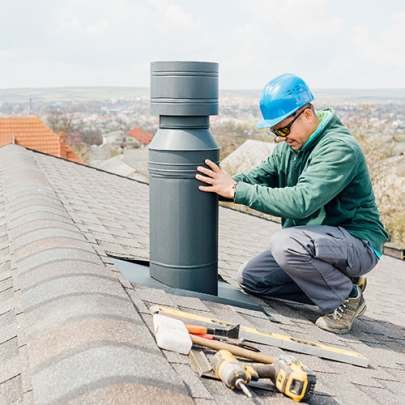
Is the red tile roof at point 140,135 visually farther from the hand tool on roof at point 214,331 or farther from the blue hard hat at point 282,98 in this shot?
the hand tool on roof at point 214,331

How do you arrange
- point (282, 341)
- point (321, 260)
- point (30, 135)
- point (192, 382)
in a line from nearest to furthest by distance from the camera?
point (192, 382)
point (282, 341)
point (321, 260)
point (30, 135)

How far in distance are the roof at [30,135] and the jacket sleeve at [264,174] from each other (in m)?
15.4

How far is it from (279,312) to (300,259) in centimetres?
33

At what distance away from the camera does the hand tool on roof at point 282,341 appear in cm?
238

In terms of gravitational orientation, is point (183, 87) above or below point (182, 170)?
above

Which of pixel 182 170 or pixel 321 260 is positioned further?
pixel 321 260

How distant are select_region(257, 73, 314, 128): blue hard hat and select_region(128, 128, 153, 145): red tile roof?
59.8m

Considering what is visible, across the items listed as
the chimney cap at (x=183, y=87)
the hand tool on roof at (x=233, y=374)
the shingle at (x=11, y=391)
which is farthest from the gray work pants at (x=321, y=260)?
the shingle at (x=11, y=391)

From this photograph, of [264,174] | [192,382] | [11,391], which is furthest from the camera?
[264,174]

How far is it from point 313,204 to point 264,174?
73 cm

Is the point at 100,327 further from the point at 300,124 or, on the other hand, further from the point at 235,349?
the point at 300,124

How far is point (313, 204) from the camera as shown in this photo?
122 inches

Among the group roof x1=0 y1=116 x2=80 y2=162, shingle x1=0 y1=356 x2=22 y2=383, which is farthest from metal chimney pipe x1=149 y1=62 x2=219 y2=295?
roof x1=0 y1=116 x2=80 y2=162

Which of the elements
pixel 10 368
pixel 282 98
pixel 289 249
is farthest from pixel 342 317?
pixel 10 368
